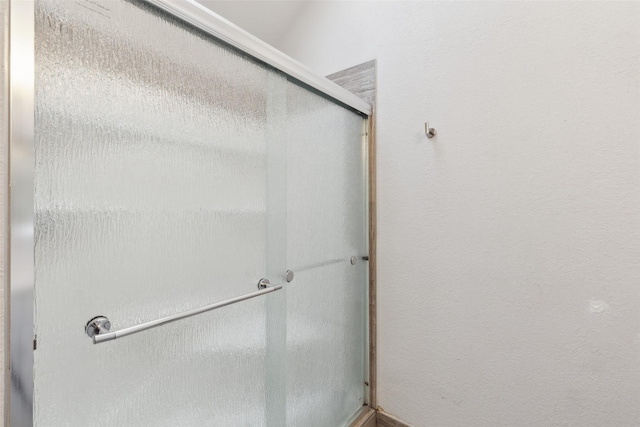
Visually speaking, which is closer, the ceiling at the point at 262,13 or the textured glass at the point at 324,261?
the textured glass at the point at 324,261

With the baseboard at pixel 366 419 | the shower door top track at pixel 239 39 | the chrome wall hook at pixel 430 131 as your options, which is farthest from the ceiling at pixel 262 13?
the baseboard at pixel 366 419

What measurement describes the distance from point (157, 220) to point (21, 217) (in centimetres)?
22

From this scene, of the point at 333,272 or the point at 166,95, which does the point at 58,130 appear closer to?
the point at 166,95

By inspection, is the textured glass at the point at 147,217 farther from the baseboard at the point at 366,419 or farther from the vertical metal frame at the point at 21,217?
the baseboard at the point at 366,419

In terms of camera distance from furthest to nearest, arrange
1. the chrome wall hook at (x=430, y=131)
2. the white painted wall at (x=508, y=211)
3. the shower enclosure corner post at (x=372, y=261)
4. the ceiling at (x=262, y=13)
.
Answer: the ceiling at (x=262, y=13) < the shower enclosure corner post at (x=372, y=261) < the chrome wall hook at (x=430, y=131) < the white painted wall at (x=508, y=211)

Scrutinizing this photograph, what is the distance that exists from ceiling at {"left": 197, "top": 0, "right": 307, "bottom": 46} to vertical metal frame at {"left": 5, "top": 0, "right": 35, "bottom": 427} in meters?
1.21

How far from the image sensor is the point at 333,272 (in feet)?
4.11

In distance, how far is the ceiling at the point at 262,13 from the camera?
1495 millimetres

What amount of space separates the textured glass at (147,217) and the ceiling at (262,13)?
0.87m

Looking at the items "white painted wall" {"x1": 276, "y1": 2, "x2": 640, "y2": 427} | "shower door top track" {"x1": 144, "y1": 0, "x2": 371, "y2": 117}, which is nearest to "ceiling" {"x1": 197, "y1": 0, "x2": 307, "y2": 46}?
"white painted wall" {"x1": 276, "y1": 2, "x2": 640, "y2": 427}

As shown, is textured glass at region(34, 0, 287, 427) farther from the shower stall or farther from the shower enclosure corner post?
the shower enclosure corner post

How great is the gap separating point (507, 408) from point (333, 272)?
0.79m

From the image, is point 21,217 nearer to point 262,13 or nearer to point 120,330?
point 120,330

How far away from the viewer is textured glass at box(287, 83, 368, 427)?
1.06 meters
